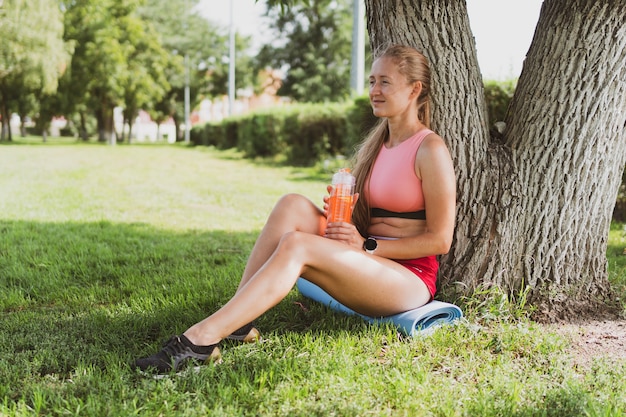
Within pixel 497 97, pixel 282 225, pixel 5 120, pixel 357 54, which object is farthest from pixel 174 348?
pixel 5 120

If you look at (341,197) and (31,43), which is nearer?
(341,197)

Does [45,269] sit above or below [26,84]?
below

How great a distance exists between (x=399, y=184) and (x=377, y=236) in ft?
1.05

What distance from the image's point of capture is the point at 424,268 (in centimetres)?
324

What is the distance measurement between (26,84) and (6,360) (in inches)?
1230

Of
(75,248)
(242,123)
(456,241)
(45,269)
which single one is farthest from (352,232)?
(242,123)

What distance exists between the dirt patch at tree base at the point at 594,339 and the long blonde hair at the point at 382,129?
3.83ft

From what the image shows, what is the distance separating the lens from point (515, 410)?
2.40 meters

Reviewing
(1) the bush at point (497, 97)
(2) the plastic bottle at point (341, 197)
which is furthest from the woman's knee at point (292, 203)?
(1) the bush at point (497, 97)

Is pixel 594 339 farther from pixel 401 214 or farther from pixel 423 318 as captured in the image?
pixel 401 214

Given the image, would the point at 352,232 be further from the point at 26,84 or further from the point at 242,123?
the point at 26,84

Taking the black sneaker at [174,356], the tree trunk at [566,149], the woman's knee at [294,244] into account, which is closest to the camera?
the black sneaker at [174,356]

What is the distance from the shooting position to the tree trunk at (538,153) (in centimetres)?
344

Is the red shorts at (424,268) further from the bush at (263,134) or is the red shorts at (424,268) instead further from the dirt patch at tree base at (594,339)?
the bush at (263,134)
